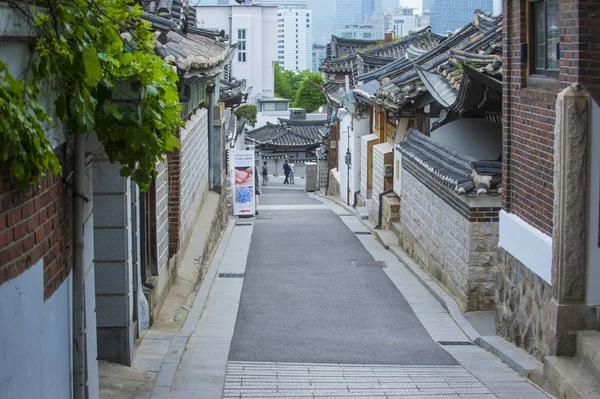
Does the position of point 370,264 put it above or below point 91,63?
below

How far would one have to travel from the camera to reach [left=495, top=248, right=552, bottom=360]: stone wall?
30.0 ft

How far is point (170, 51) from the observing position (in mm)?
10797

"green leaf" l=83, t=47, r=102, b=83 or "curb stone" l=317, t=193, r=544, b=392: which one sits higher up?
"green leaf" l=83, t=47, r=102, b=83

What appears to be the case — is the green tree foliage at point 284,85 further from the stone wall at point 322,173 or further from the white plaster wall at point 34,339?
the white plaster wall at point 34,339

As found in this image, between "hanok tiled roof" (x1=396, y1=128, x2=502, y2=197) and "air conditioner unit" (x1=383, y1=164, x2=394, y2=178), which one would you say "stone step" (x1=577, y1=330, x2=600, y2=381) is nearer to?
"hanok tiled roof" (x1=396, y1=128, x2=502, y2=197)

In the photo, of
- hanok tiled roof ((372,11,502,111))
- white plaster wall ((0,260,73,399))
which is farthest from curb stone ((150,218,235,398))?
hanok tiled roof ((372,11,502,111))

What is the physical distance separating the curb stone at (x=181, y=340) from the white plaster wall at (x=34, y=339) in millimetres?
2341

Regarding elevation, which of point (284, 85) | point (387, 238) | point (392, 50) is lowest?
point (387, 238)

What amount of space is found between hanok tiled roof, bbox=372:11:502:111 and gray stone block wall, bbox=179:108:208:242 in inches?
169

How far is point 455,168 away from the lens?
47.8 ft

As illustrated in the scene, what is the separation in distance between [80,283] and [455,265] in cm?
876

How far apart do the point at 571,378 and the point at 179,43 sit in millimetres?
7662

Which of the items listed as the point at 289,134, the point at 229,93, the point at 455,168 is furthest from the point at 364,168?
the point at 289,134

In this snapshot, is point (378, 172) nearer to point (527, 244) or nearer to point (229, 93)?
point (229, 93)
